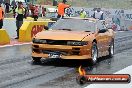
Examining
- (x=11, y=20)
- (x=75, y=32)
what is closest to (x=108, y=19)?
(x=11, y=20)

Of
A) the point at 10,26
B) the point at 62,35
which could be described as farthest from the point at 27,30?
the point at 62,35

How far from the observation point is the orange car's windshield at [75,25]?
13703 millimetres

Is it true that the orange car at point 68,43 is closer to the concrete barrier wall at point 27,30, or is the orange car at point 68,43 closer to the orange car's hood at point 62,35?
the orange car's hood at point 62,35

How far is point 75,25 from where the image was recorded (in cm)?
1388

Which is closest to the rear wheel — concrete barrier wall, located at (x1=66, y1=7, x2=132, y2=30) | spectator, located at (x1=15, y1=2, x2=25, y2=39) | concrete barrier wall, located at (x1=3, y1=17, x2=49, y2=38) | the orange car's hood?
the orange car's hood

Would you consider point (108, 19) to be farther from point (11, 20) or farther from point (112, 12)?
point (11, 20)

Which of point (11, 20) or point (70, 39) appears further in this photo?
point (11, 20)

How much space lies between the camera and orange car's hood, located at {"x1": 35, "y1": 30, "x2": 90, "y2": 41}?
40.8 ft

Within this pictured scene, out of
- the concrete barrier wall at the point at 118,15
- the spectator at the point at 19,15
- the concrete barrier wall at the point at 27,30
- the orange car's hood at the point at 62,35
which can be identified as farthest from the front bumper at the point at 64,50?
the concrete barrier wall at the point at 118,15

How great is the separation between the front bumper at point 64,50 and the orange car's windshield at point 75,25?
1.23 m

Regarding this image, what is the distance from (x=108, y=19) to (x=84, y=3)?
2298 centimetres

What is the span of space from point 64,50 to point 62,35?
50 centimetres

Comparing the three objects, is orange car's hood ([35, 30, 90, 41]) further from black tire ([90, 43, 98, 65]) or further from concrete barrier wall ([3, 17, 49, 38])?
concrete barrier wall ([3, 17, 49, 38])

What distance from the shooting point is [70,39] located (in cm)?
1237
